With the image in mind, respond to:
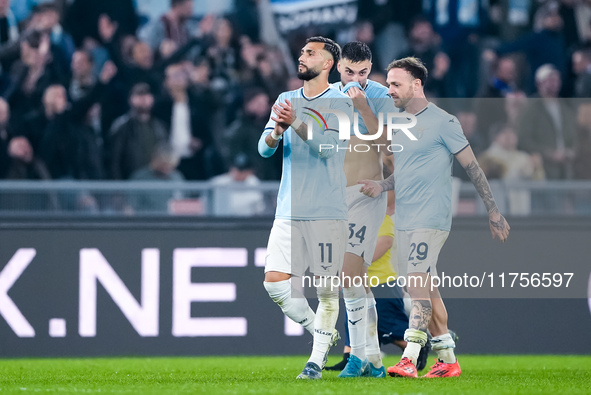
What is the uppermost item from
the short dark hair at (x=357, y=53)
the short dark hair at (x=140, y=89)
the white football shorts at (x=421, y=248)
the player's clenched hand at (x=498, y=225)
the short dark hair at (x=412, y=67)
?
the short dark hair at (x=357, y=53)

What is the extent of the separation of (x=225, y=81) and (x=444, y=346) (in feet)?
17.2

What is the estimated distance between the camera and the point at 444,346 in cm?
700

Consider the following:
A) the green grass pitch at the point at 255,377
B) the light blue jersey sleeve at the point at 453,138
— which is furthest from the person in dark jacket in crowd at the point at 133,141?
the light blue jersey sleeve at the point at 453,138

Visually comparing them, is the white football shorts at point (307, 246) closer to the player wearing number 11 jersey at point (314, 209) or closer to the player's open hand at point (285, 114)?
the player wearing number 11 jersey at point (314, 209)

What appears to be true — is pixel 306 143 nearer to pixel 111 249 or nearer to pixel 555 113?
pixel 111 249

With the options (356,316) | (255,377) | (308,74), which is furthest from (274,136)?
(255,377)

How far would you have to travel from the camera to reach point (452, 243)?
968 centimetres

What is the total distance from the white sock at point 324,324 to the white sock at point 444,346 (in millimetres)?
833

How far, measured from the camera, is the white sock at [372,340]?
7.18 m

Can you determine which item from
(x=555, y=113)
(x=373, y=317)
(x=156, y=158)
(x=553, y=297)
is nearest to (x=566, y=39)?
(x=555, y=113)

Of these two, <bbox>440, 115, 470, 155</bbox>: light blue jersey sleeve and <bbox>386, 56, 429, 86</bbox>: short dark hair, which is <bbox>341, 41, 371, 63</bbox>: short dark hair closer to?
<bbox>386, 56, 429, 86</bbox>: short dark hair

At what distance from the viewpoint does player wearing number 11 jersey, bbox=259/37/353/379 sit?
21.7 feet

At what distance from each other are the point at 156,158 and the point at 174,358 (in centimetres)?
216

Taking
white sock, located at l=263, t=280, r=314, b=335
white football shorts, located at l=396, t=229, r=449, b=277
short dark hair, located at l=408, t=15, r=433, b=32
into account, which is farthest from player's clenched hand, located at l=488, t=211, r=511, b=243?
short dark hair, located at l=408, t=15, r=433, b=32
